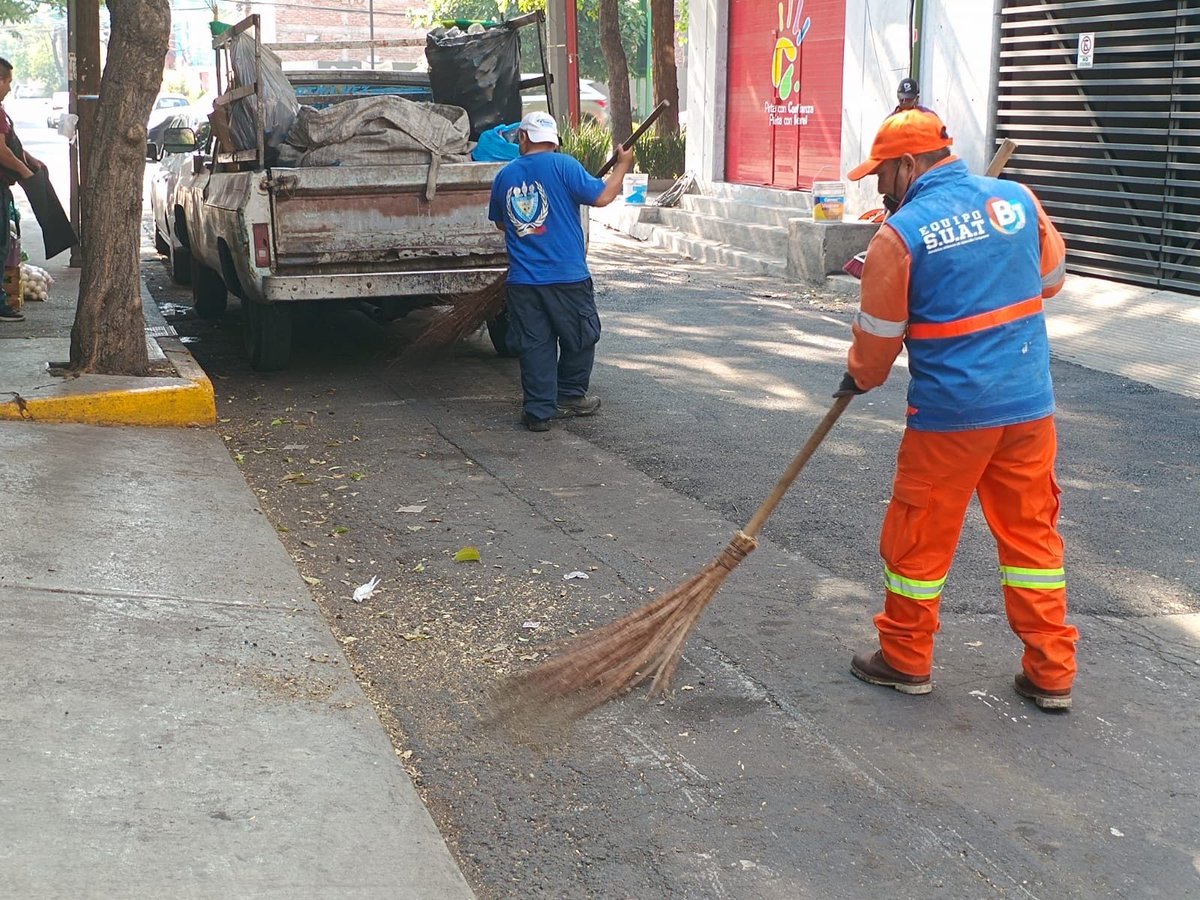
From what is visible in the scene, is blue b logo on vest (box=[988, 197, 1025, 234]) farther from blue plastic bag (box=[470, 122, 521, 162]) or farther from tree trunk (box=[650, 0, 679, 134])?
tree trunk (box=[650, 0, 679, 134])

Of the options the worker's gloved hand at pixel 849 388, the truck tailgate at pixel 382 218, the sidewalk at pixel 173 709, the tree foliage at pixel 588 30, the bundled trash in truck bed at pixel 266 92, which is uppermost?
the tree foliage at pixel 588 30

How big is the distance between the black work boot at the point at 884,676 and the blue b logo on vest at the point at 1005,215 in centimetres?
133

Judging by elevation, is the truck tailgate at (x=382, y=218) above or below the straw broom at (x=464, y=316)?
above

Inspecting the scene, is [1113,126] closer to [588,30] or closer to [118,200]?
[118,200]

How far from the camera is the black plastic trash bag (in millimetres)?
10562

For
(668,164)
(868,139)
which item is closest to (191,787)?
(868,139)

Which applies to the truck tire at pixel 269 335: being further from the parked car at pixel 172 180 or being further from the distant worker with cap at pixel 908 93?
the distant worker with cap at pixel 908 93

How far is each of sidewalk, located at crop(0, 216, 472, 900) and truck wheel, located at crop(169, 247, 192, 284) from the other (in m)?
7.19

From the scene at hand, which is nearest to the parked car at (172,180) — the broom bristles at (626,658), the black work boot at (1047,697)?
the broom bristles at (626,658)

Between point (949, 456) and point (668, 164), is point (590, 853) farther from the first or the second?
point (668, 164)

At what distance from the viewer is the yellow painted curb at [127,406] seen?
696cm

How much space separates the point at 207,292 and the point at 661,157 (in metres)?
13.1

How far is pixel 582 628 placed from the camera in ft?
16.0

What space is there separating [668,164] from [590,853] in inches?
830
